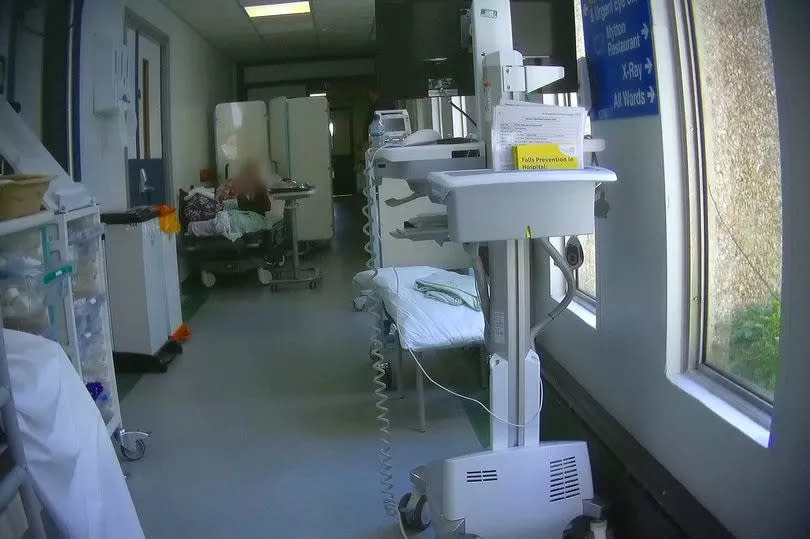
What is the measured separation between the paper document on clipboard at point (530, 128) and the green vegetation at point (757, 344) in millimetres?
592

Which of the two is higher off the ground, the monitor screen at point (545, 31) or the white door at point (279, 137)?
the white door at point (279, 137)

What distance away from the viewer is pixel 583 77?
210cm

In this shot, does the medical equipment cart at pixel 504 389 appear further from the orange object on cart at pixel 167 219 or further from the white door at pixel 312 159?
the white door at pixel 312 159

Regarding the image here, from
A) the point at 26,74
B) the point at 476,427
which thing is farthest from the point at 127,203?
the point at 476,427

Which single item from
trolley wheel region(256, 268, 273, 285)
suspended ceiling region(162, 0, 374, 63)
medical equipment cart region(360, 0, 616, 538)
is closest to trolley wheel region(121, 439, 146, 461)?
medical equipment cart region(360, 0, 616, 538)

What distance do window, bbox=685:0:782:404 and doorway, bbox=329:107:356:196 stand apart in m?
12.3

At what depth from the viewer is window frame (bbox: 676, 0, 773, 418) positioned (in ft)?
5.59

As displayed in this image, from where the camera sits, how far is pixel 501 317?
74.0 inches

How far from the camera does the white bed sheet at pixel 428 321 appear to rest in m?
2.91

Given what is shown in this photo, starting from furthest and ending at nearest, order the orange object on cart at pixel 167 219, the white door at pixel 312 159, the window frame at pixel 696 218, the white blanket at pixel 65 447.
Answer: the white door at pixel 312 159, the orange object on cart at pixel 167 219, the window frame at pixel 696 218, the white blanket at pixel 65 447

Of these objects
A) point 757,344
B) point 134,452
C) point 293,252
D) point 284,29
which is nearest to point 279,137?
point 284,29

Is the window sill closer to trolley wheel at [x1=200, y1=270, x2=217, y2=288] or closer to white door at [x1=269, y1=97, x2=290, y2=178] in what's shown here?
trolley wheel at [x1=200, y1=270, x2=217, y2=288]

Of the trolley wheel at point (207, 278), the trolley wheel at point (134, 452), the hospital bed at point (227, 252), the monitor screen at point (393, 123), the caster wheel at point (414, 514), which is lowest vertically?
the caster wheel at point (414, 514)

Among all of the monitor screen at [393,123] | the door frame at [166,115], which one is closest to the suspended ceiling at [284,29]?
the door frame at [166,115]
